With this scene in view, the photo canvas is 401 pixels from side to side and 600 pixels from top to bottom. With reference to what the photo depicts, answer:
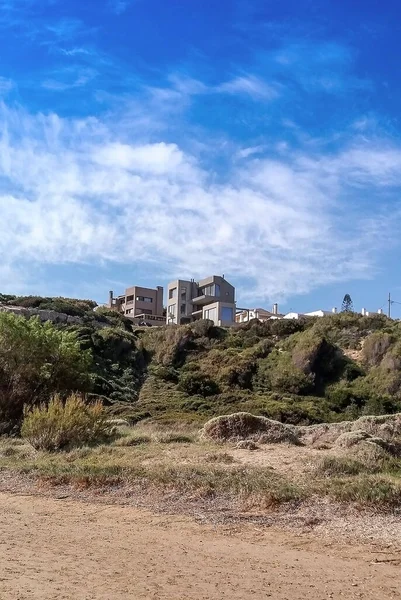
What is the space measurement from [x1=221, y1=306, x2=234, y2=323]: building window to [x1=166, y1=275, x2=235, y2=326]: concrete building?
3652mm

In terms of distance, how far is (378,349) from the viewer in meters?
41.6

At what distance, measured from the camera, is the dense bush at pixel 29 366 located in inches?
893

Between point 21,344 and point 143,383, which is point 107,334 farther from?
point 21,344

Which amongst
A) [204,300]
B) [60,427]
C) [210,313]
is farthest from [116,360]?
[204,300]

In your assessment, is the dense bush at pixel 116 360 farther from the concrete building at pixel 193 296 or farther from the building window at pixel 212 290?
the building window at pixel 212 290

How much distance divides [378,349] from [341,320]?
10034 mm

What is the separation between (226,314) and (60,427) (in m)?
59.3

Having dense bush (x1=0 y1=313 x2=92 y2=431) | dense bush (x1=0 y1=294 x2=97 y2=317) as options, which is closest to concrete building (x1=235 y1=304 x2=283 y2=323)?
dense bush (x1=0 y1=294 x2=97 y2=317)

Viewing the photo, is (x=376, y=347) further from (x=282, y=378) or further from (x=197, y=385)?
(x=197, y=385)

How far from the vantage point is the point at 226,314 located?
74.8m

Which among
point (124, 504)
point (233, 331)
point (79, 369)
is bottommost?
point (124, 504)

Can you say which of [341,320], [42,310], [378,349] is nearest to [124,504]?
[378,349]

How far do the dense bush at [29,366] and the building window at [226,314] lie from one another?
50274mm

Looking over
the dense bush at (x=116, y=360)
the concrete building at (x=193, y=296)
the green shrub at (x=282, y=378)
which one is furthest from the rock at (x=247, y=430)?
the concrete building at (x=193, y=296)
